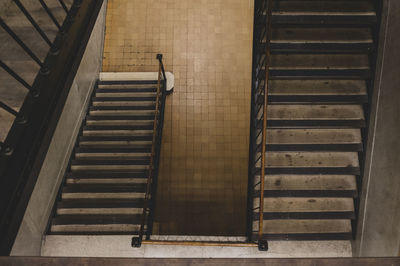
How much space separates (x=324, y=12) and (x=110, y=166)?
4309mm

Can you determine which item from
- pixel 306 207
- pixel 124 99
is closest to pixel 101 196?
pixel 124 99

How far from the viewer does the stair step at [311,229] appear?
4195 mm

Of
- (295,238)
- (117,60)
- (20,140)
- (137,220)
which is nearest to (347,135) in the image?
(295,238)

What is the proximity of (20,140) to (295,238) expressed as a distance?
3578mm

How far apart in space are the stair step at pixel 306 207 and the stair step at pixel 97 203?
202 centimetres

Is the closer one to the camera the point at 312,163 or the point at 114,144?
the point at 312,163

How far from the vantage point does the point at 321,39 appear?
429 centimetres

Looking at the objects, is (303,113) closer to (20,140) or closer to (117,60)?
(20,140)

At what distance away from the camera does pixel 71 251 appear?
14.2 feet

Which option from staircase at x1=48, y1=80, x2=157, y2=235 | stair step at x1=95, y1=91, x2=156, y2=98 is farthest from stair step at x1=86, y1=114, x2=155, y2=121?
stair step at x1=95, y1=91, x2=156, y2=98

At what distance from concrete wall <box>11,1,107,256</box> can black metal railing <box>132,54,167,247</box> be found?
1.42m

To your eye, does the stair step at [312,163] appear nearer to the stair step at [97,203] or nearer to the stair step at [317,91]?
the stair step at [317,91]

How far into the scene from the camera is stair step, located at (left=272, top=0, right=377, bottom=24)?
13.4 feet

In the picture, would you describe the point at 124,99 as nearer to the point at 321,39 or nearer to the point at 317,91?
the point at 317,91
